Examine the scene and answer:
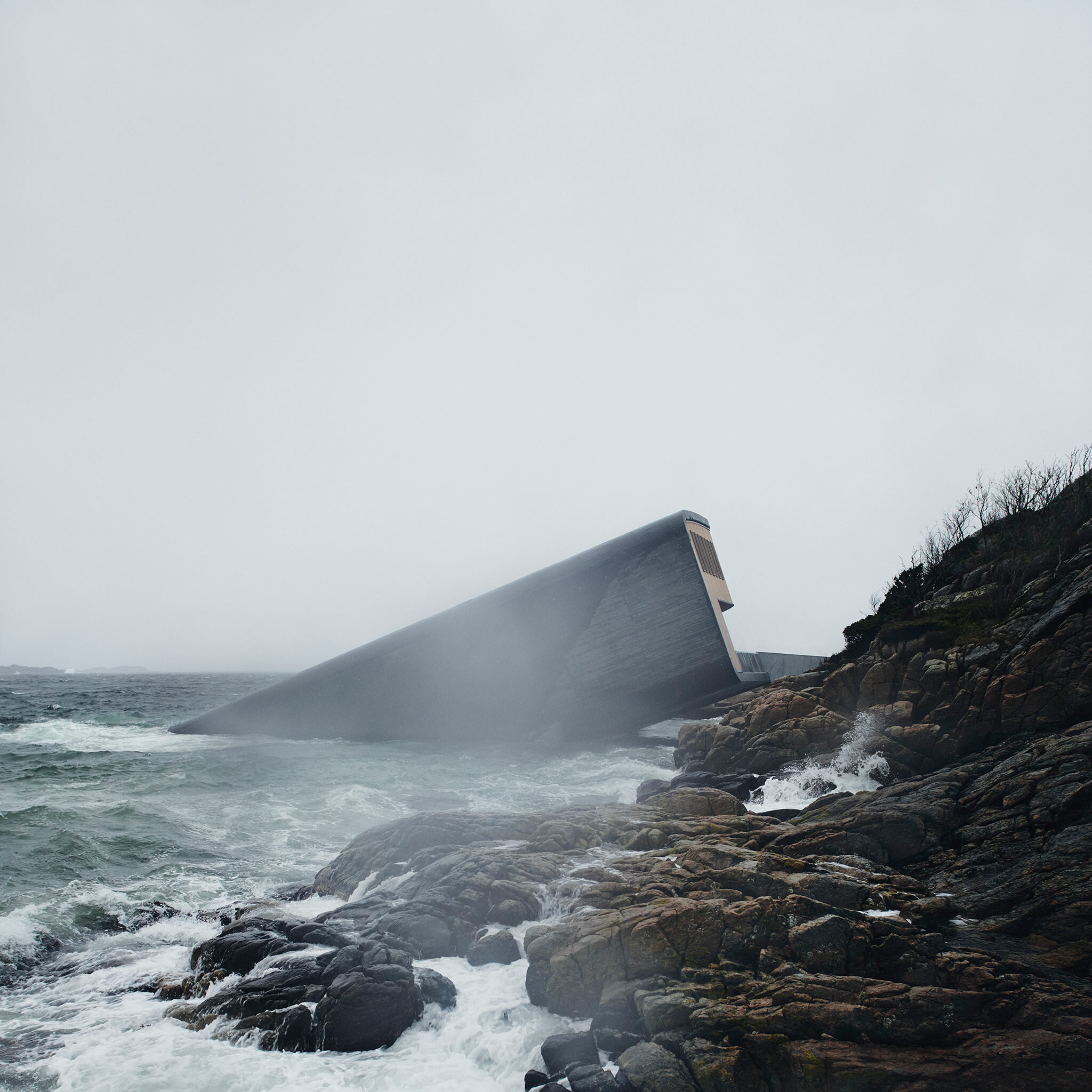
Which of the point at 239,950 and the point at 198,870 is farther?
the point at 198,870

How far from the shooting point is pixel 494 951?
7258 mm

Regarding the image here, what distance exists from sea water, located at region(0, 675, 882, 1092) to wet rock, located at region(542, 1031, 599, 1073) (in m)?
0.29

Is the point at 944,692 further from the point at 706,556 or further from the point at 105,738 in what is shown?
the point at 105,738

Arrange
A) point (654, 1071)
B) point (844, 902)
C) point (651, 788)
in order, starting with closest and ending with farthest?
point (654, 1071), point (844, 902), point (651, 788)

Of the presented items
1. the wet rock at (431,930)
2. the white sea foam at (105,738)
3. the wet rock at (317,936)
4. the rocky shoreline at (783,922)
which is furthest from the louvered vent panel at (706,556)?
the white sea foam at (105,738)

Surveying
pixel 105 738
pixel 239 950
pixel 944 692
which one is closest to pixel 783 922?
pixel 239 950

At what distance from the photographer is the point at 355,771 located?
1795cm

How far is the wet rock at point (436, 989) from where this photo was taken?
6.47m

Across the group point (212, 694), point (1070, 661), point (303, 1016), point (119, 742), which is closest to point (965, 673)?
point (1070, 661)

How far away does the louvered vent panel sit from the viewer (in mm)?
19828

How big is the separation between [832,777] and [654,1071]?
8696 millimetres

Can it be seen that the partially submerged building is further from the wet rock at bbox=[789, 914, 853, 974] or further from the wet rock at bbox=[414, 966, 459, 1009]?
the wet rock at bbox=[414, 966, 459, 1009]

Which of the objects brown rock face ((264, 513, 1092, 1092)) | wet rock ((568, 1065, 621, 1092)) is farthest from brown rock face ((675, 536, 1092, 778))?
wet rock ((568, 1065, 621, 1092))

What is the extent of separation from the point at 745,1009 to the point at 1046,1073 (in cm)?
204
